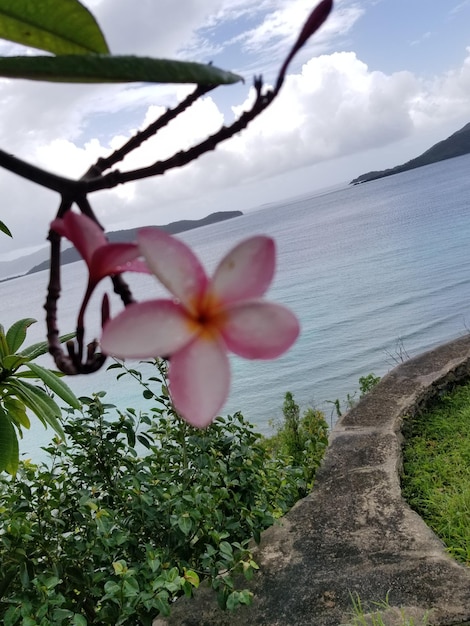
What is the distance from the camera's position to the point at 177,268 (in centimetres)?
15

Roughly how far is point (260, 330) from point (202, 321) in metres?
0.02

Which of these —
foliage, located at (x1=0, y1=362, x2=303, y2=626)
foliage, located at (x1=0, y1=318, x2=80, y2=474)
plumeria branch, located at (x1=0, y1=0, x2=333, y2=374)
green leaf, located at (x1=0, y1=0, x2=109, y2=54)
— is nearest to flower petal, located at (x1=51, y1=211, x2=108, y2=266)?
plumeria branch, located at (x1=0, y1=0, x2=333, y2=374)

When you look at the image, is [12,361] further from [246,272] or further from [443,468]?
[443,468]

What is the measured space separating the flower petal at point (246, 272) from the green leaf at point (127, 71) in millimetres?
62

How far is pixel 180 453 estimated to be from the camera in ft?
6.78

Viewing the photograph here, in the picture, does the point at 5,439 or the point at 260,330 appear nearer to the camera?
the point at 260,330

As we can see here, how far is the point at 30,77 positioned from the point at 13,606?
59.3 inches

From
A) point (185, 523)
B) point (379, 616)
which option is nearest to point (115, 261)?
point (185, 523)

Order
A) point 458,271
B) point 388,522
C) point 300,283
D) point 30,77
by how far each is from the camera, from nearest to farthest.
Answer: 1. point 30,77
2. point 388,522
3. point 458,271
4. point 300,283

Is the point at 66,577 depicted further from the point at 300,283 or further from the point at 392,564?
the point at 300,283

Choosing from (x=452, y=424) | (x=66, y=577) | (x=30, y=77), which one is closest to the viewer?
(x=30, y=77)

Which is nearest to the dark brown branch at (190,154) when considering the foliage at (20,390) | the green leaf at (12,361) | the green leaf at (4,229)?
the green leaf at (4,229)

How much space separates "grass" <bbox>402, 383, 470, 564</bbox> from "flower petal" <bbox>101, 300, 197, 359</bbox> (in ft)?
8.49

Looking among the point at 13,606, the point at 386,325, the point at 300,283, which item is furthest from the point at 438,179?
the point at 13,606
